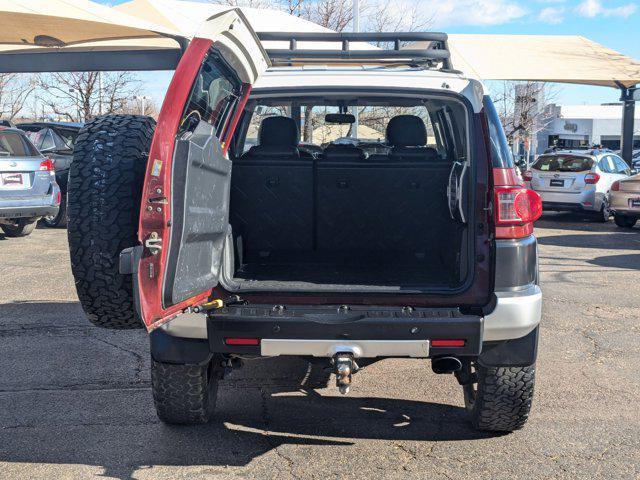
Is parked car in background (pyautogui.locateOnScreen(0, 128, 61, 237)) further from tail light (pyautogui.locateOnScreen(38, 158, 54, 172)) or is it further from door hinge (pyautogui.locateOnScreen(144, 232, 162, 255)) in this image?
door hinge (pyautogui.locateOnScreen(144, 232, 162, 255))

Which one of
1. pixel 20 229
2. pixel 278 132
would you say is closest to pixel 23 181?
pixel 20 229

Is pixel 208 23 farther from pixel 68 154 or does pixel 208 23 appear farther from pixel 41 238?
pixel 68 154

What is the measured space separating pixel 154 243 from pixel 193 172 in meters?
0.38

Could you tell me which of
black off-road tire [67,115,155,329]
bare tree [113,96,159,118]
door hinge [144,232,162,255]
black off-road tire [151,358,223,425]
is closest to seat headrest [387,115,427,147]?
black off-road tire [151,358,223,425]

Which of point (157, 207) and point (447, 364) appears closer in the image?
point (157, 207)

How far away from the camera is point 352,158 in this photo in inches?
201

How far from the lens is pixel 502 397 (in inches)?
166

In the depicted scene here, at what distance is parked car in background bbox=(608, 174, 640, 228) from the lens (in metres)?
14.3

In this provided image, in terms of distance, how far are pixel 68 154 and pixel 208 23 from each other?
1194 centimetres

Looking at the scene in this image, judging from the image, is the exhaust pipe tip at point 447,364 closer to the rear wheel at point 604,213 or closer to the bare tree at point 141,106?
the rear wheel at point 604,213

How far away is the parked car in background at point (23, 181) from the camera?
1152 cm

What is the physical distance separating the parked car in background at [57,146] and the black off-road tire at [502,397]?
10967 millimetres

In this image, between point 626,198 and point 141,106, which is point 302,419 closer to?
point 626,198

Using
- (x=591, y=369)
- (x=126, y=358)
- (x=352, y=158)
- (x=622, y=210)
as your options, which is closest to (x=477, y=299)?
(x=352, y=158)
